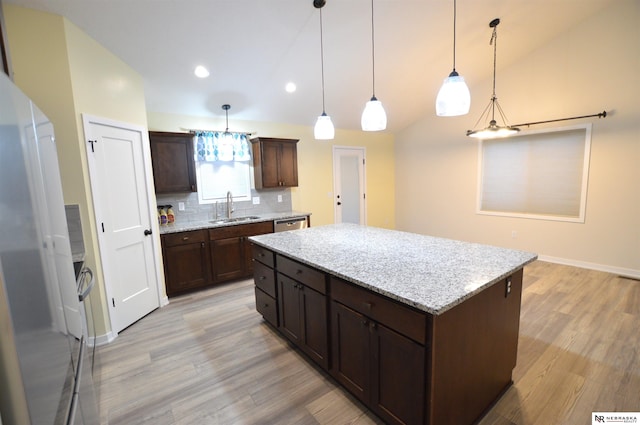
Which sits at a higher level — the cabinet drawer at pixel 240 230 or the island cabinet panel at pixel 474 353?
the cabinet drawer at pixel 240 230

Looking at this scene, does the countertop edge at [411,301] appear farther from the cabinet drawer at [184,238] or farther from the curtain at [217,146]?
the curtain at [217,146]

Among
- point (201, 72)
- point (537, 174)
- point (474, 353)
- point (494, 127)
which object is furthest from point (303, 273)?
point (537, 174)

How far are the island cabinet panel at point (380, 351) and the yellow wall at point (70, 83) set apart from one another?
2.26 meters

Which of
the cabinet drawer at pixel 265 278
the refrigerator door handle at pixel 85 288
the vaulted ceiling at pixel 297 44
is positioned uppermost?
the vaulted ceiling at pixel 297 44

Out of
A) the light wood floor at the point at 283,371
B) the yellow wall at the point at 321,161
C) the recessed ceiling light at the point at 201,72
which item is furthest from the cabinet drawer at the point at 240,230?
the recessed ceiling light at the point at 201,72

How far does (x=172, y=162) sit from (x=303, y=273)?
2575mm

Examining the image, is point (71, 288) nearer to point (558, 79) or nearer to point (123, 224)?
point (123, 224)

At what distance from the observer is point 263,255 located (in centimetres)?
261

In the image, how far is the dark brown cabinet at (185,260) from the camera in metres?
3.44

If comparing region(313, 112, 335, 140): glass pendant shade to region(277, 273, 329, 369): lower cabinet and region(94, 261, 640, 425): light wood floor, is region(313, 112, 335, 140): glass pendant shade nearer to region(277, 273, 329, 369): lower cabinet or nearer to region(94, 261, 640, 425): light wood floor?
region(277, 273, 329, 369): lower cabinet

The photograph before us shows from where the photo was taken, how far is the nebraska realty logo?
1.64 metres

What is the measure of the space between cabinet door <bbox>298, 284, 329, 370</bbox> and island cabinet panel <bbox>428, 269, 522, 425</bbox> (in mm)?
788

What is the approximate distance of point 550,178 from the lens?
4406mm

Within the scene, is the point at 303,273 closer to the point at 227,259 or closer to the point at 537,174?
the point at 227,259
